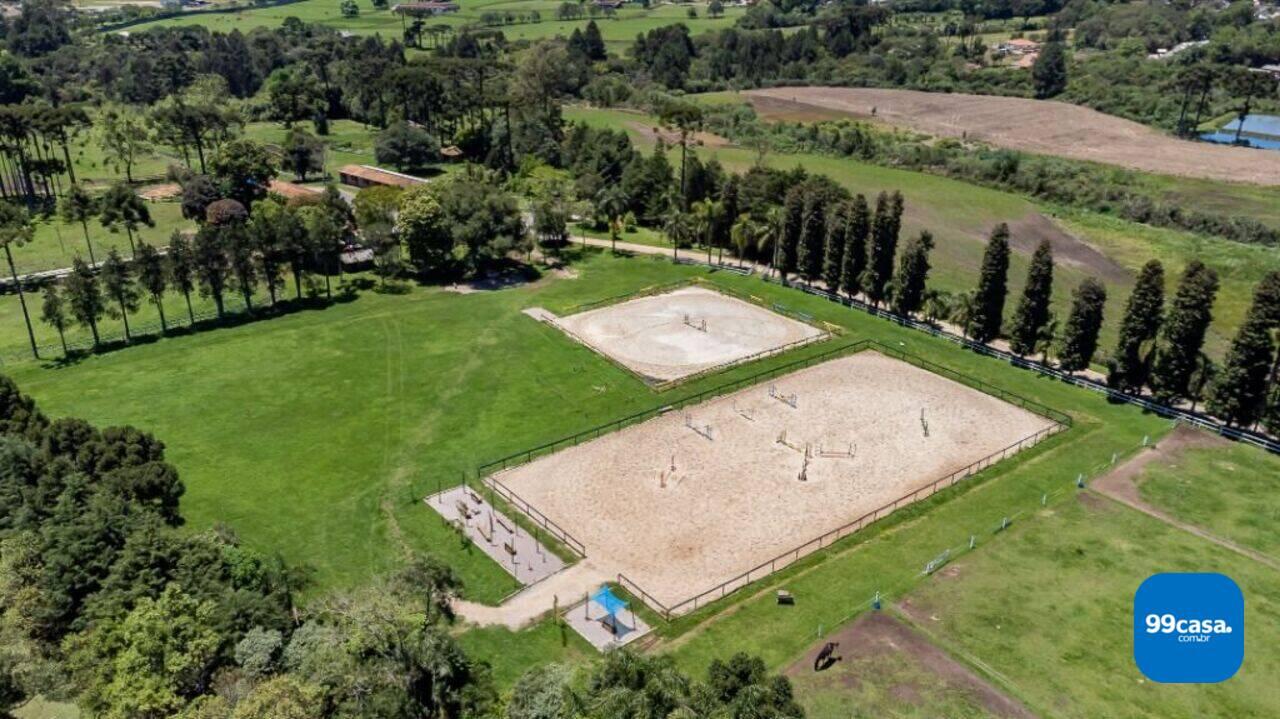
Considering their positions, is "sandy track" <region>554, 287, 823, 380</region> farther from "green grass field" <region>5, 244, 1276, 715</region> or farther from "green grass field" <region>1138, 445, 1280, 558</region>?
"green grass field" <region>1138, 445, 1280, 558</region>

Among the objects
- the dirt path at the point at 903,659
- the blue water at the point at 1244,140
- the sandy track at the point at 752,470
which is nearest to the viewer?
the dirt path at the point at 903,659

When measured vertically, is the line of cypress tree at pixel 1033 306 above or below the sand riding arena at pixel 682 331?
above

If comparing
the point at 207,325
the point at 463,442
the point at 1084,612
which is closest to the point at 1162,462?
the point at 1084,612

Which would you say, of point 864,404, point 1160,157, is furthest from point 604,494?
point 1160,157

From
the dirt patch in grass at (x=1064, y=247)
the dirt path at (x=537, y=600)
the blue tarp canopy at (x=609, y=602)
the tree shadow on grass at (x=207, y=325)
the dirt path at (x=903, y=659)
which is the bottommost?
the dirt path at (x=537, y=600)

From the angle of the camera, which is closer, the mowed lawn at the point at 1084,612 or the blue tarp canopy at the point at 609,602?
the mowed lawn at the point at 1084,612

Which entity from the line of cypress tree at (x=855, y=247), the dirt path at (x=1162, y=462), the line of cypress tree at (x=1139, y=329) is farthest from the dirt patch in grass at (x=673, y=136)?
the dirt path at (x=1162, y=462)

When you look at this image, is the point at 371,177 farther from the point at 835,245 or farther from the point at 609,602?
the point at 609,602

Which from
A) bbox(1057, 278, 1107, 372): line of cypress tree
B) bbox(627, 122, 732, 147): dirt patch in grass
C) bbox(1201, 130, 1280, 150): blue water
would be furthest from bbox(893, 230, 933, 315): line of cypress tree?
bbox(1201, 130, 1280, 150): blue water

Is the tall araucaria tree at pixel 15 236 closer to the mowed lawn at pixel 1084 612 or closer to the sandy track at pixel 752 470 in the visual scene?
the sandy track at pixel 752 470
